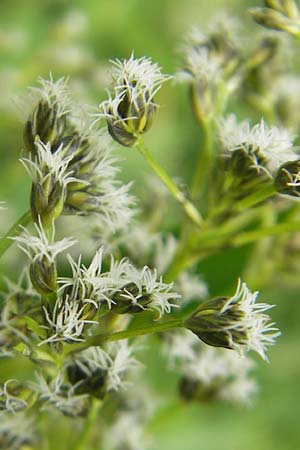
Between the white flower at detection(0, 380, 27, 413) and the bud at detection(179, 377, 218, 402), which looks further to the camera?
the bud at detection(179, 377, 218, 402)

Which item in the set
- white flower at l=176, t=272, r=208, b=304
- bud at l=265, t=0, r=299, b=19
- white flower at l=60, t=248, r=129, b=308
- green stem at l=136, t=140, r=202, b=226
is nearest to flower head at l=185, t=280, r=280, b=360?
white flower at l=60, t=248, r=129, b=308

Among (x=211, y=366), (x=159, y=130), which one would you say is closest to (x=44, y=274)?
(x=211, y=366)

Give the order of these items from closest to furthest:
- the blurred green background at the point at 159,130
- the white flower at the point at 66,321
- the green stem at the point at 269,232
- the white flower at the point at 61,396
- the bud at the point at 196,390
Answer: the white flower at the point at 66,321, the white flower at the point at 61,396, the green stem at the point at 269,232, the bud at the point at 196,390, the blurred green background at the point at 159,130

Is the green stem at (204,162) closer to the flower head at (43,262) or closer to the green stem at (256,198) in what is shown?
the green stem at (256,198)

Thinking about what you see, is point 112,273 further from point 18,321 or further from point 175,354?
point 175,354

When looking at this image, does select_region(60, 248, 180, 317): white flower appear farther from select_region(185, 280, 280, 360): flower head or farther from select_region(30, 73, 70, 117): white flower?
select_region(30, 73, 70, 117): white flower

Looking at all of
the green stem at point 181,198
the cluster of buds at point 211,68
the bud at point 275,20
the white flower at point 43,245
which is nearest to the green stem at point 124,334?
the white flower at point 43,245
